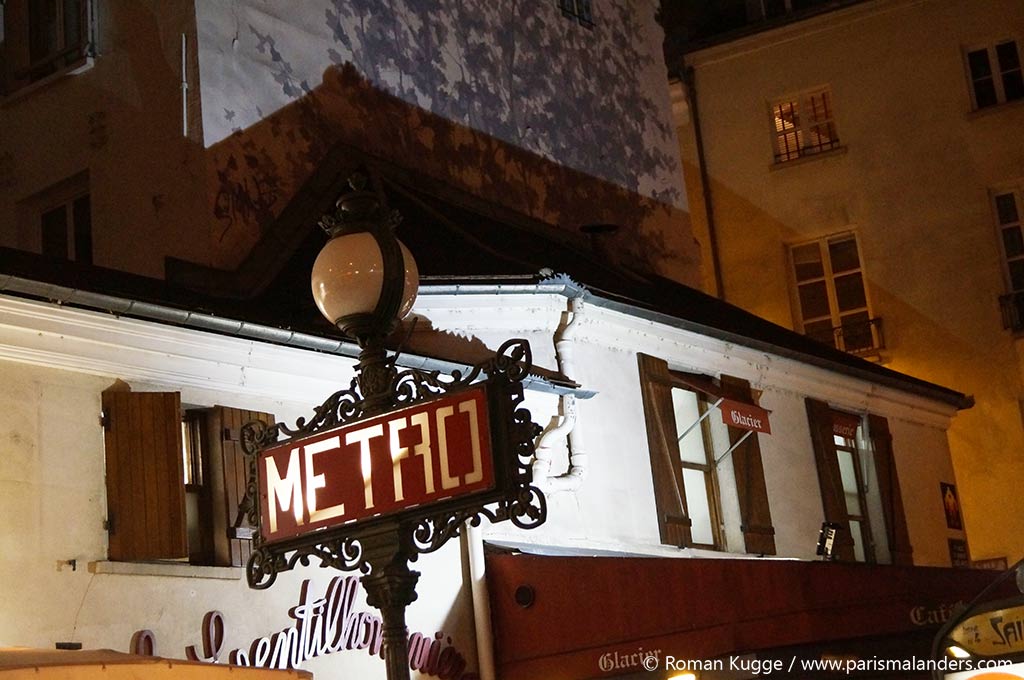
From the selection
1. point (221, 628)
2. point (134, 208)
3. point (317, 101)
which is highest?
point (317, 101)

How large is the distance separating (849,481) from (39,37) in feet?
31.2

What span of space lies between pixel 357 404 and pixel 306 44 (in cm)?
833

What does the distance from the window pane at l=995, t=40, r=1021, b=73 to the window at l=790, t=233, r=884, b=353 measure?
3295 millimetres

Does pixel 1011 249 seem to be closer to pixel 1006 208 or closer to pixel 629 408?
pixel 1006 208

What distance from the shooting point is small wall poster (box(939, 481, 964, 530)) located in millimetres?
A: 17047

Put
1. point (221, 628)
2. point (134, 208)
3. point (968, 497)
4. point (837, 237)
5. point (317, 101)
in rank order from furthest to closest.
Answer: point (837, 237)
point (968, 497)
point (317, 101)
point (134, 208)
point (221, 628)

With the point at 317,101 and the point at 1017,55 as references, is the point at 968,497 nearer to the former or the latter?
the point at 1017,55

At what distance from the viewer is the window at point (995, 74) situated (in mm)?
20781

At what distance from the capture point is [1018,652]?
855 centimetres

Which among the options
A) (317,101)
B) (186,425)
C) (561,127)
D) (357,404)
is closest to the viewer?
(357,404)

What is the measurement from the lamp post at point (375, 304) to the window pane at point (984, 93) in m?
17.3

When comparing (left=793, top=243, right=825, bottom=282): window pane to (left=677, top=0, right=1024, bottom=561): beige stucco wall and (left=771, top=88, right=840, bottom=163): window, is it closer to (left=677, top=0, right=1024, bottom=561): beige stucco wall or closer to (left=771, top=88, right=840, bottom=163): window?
(left=677, top=0, right=1024, bottom=561): beige stucco wall

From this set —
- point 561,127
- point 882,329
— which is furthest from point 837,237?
point 561,127

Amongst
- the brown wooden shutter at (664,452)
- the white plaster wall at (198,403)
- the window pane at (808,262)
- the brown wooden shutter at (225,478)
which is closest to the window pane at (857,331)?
the window pane at (808,262)
